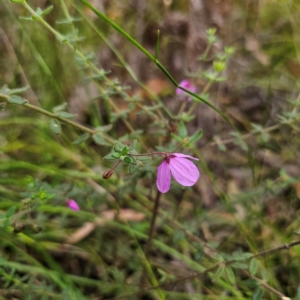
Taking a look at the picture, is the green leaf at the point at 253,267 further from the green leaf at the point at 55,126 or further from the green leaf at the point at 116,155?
the green leaf at the point at 55,126

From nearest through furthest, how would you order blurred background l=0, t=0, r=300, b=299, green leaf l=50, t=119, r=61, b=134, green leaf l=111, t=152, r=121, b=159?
green leaf l=111, t=152, r=121, b=159, green leaf l=50, t=119, r=61, b=134, blurred background l=0, t=0, r=300, b=299

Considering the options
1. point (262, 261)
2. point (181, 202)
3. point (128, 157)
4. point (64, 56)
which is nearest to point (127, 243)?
point (181, 202)

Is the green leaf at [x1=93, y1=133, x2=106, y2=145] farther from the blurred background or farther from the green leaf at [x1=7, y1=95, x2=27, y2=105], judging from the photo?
the green leaf at [x1=7, y1=95, x2=27, y2=105]

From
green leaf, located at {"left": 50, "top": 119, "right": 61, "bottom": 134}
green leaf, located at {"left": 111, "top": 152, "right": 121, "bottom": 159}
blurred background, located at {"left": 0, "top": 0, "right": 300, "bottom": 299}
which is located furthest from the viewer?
blurred background, located at {"left": 0, "top": 0, "right": 300, "bottom": 299}

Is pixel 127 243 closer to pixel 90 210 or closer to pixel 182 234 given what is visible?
pixel 90 210

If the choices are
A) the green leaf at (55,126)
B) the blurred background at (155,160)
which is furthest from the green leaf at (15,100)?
the blurred background at (155,160)

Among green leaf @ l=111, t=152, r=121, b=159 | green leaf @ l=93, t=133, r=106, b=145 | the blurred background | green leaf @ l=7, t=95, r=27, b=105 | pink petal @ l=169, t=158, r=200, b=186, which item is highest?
green leaf @ l=7, t=95, r=27, b=105

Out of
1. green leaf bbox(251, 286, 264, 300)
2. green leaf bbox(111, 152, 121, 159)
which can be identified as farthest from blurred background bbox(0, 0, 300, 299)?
green leaf bbox(111, 152, 121, 159)

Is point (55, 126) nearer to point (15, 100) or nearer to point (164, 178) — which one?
point (15, 100)

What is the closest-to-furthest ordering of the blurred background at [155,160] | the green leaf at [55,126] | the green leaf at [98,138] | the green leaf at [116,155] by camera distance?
the green leaf at [116,155] < the green leaf at [55,126] < the green leaf at [98,138] < the blurred background at [155,160]
